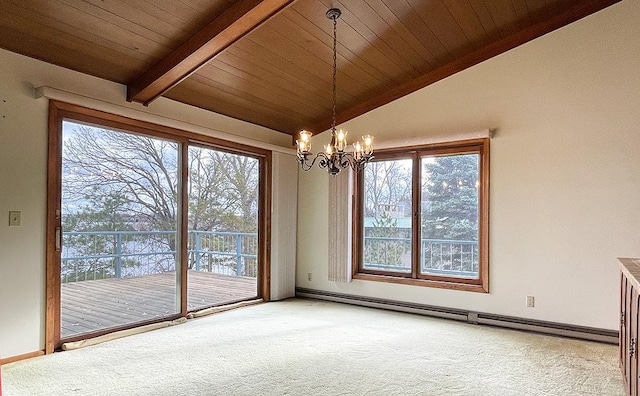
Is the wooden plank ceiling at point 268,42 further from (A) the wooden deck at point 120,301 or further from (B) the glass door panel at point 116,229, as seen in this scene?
(A) the wooden deck at point 120,301

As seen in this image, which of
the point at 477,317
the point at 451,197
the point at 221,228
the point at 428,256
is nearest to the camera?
the point at 477,317

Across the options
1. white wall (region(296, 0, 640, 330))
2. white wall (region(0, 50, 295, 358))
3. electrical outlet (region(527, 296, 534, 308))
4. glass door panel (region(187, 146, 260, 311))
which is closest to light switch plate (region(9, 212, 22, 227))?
white wall (region(0, 50, 295, 358))

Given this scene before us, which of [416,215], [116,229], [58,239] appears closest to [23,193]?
[58,239]

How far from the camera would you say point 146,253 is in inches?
166

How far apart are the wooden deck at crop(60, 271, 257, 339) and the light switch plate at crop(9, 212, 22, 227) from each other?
27.6 inches

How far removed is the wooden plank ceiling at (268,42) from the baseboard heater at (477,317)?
8.41ft

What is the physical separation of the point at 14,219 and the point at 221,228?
229 cm

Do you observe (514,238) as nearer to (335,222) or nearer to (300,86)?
(335,222)

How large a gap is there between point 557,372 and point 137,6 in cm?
415

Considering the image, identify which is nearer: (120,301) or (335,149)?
(335,149)

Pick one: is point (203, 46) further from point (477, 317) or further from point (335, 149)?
point (477, 317)

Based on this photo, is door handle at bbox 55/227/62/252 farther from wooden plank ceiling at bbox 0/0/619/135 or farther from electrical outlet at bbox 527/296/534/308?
electrical outlet at bbox 527/296/534/308

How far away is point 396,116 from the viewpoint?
5.12 metres

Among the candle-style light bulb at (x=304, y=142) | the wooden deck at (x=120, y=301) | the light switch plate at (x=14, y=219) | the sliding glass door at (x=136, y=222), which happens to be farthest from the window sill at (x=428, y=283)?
the light switch plate at (x=14, y=219)
